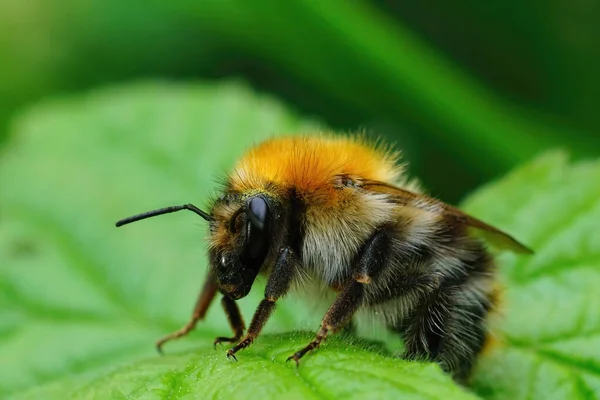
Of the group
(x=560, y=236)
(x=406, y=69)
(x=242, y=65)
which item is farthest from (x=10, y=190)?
(x=560, y=236)

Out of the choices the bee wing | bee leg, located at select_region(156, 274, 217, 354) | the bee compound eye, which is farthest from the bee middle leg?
bee leg, located at select_region(156, 274, 217, 354)

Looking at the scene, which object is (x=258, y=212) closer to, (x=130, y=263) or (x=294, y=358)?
(x=294, y=358)

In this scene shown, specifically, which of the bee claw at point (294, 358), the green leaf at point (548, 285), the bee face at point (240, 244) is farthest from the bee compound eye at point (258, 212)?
the green leaf at point (548, 285)

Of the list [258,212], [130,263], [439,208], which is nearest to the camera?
[258,212]

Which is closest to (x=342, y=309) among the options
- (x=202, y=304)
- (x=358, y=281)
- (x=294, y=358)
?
(x=358, y=281)

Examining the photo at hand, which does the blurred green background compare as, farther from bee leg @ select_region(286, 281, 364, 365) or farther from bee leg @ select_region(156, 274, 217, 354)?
bee leg @ select_region(286, 281, 364, 365)
